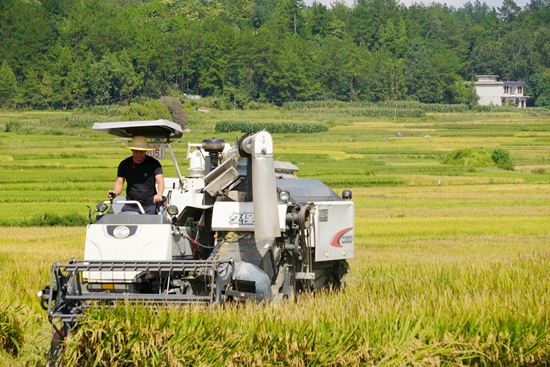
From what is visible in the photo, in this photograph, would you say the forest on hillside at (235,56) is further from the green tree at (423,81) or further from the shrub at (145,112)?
the shrub at (145,112)

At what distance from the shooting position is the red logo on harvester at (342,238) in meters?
13.5

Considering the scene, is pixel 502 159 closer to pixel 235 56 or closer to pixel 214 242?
pixel 214 242

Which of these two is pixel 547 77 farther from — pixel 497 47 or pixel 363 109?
pixel 363 109

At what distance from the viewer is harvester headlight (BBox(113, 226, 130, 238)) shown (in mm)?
10656

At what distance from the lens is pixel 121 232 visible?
35.0ft

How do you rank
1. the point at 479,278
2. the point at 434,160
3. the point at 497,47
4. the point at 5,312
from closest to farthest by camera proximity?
1. the point at 5,312
2. the point at 479,278
3. the point at 434,160
4. the point at 497,47

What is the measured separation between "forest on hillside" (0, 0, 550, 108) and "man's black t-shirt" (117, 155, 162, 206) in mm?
96542

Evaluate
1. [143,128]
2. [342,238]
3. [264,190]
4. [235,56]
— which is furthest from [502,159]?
[235,56]

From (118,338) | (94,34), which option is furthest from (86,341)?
(94,34)

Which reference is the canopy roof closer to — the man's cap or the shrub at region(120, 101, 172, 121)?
the man's cap

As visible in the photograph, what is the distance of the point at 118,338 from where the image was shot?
9125 millimetres

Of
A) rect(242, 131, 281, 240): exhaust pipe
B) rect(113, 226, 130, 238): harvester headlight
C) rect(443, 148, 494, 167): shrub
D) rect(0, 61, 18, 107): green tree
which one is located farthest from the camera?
rect(0, 61, 18, 107): green tree

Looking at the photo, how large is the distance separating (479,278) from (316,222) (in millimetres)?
2373

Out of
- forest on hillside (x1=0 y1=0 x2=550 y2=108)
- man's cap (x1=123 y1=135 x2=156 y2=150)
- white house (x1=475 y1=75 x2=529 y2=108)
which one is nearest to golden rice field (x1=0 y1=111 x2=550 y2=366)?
man's cap (x1=123 y1=135 x2=156 y2=150)
